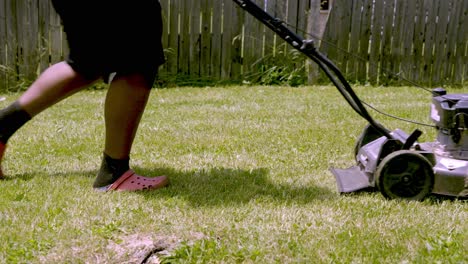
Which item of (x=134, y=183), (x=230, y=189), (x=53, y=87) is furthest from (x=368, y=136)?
(x=53, y=87)

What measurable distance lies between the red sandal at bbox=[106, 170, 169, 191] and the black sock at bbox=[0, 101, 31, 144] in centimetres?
53

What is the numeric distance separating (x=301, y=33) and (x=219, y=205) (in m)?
5.12

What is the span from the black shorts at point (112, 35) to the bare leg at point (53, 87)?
0.15 ft

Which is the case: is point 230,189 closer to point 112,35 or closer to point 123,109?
point 123,109

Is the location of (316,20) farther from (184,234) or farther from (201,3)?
(184,234)

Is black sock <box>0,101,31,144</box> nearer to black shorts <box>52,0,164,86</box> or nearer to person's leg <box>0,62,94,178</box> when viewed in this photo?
person's leg <box>0,62,94,178</box>

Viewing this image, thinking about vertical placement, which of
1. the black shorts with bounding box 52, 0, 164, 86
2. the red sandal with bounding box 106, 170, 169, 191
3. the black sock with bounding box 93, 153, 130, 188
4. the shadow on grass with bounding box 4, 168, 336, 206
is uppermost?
the black shorts with bounding box 52, 0, 164, 86

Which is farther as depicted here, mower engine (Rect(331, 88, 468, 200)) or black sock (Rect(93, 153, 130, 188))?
→ black sock (Rect(93, 153, 130, 188))

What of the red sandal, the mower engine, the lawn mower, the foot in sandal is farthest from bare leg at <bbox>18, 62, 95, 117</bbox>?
the mower engine

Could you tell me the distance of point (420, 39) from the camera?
7844 millimetres

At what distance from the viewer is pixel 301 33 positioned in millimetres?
7426

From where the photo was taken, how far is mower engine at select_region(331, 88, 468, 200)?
8.77 feet

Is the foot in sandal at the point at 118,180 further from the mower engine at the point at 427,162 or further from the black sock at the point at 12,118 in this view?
the mower engine at the point at 427,162

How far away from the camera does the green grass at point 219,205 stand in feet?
6.93
